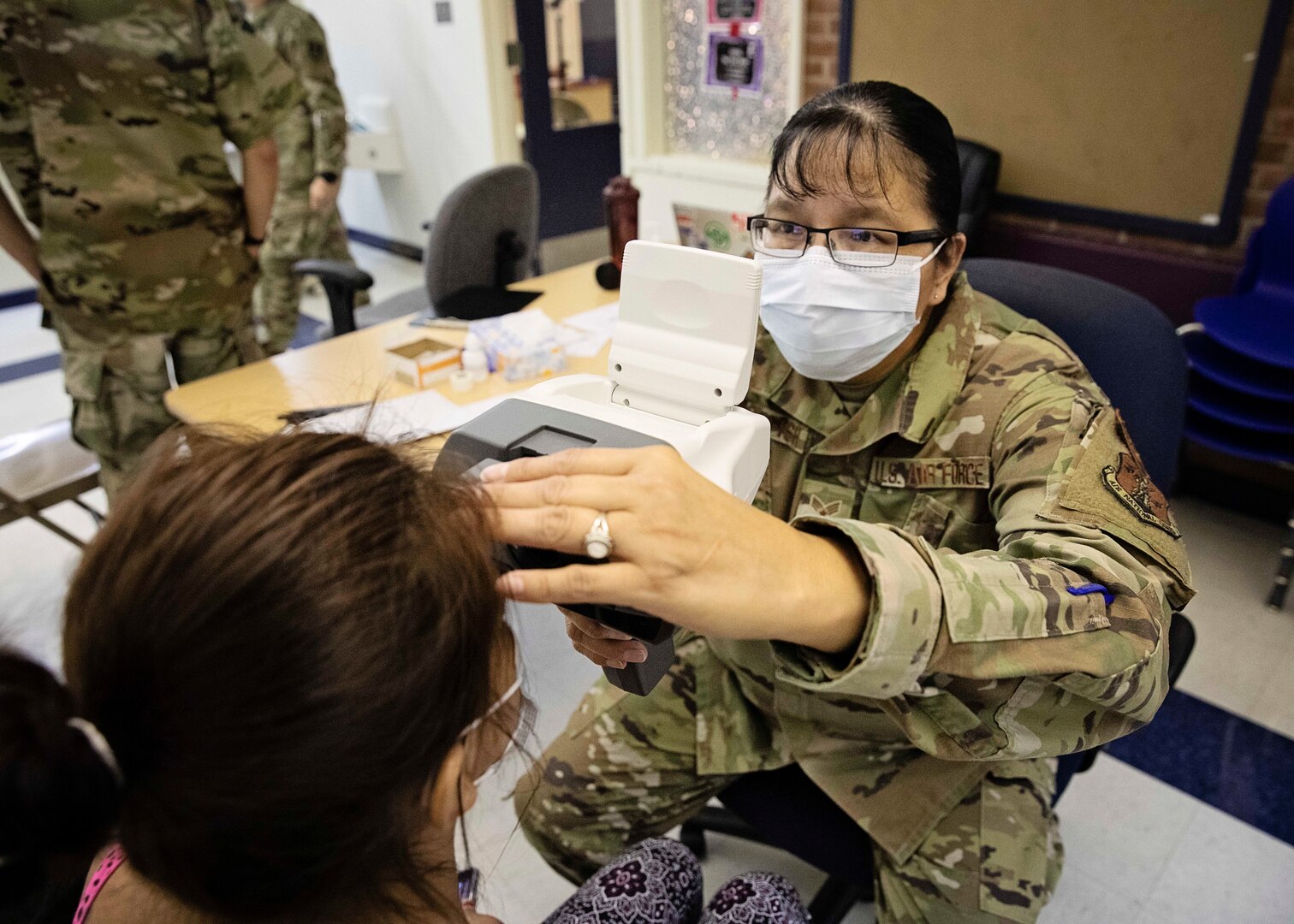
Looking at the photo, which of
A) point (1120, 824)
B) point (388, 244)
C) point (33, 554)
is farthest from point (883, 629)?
point (388, 244)

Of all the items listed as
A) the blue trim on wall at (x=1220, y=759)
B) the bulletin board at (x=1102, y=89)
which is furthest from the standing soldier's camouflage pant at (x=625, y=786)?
the bulletin board at (x=1102, y=89)

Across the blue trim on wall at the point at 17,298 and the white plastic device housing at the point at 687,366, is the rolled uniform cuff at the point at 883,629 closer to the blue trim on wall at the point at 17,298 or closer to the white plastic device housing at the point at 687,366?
the white plastic device housing at the point at 687,366

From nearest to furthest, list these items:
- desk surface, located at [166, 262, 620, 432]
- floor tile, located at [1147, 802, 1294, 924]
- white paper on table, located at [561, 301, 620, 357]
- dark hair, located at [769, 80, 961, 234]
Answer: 1. dark hair, located at [769, 80, 961, 234]
2. floor tile, located at [1147, 802, 1294, 924]
3. desk surface, located at [166, 262, 620, 432]
4. white paper on table, located at [561, 301, 620, 357]

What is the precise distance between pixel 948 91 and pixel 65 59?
2471 mm

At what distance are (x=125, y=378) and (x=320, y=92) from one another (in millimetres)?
1758

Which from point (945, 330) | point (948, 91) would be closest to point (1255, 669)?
point (945, 330)

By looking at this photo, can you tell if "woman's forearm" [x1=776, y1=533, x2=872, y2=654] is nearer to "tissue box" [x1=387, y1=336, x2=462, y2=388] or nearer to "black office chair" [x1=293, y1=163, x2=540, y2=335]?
"tissue box" [x1=387, y1=336, x2=462, y2=388]

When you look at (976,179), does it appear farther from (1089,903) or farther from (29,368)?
(29,368)

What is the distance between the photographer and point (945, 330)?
111 centimetres

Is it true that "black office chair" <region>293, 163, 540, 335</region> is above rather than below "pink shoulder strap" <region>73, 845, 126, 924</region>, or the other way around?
above

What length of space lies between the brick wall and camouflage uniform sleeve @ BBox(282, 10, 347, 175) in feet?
5.99

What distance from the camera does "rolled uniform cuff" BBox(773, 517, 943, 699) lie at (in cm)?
65

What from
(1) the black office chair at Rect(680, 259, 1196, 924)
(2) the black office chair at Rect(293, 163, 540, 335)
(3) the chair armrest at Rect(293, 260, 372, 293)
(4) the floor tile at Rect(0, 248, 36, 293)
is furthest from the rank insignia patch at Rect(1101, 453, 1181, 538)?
(4) the floor tile at Rect(0, 248, 36, 293)

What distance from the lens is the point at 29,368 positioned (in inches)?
147
